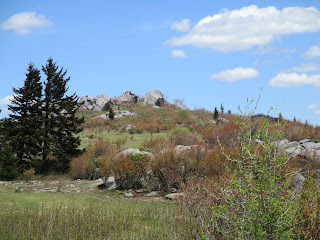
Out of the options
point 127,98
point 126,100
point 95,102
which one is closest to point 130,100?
point 126,100

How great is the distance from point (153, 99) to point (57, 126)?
41.0 m

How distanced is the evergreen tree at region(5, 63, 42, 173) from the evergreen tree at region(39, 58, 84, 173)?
0.54m

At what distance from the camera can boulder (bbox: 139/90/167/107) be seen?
6216 centimetres

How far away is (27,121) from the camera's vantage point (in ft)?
73.7

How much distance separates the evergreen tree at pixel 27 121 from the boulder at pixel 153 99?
3899 centimetres

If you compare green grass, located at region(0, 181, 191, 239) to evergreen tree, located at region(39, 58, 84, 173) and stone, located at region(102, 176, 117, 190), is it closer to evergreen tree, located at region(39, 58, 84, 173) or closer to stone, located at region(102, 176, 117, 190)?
stone, located at region(102, 176, 117, 190)

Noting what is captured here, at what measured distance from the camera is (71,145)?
2256 cm

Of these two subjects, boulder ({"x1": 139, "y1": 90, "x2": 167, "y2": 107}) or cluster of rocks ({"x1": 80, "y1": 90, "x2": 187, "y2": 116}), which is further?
boulder ({"x1": 139, "y1": 90, "x2": 167, "y2": 107})

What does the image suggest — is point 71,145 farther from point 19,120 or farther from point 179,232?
point 179,232

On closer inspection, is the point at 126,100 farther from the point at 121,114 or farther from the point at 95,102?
the point at 121,114

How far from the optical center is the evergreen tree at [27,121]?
72.9ft

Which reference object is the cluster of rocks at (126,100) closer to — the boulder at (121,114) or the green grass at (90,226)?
the boulder at (121,114)

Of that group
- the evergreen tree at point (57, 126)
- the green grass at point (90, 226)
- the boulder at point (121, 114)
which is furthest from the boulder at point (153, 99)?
the green grass at point (90, 226)

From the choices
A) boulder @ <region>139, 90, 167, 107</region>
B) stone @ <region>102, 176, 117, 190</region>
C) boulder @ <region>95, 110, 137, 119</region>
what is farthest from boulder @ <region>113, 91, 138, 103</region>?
stone @ <region>102, 176, 117, 190</region>
